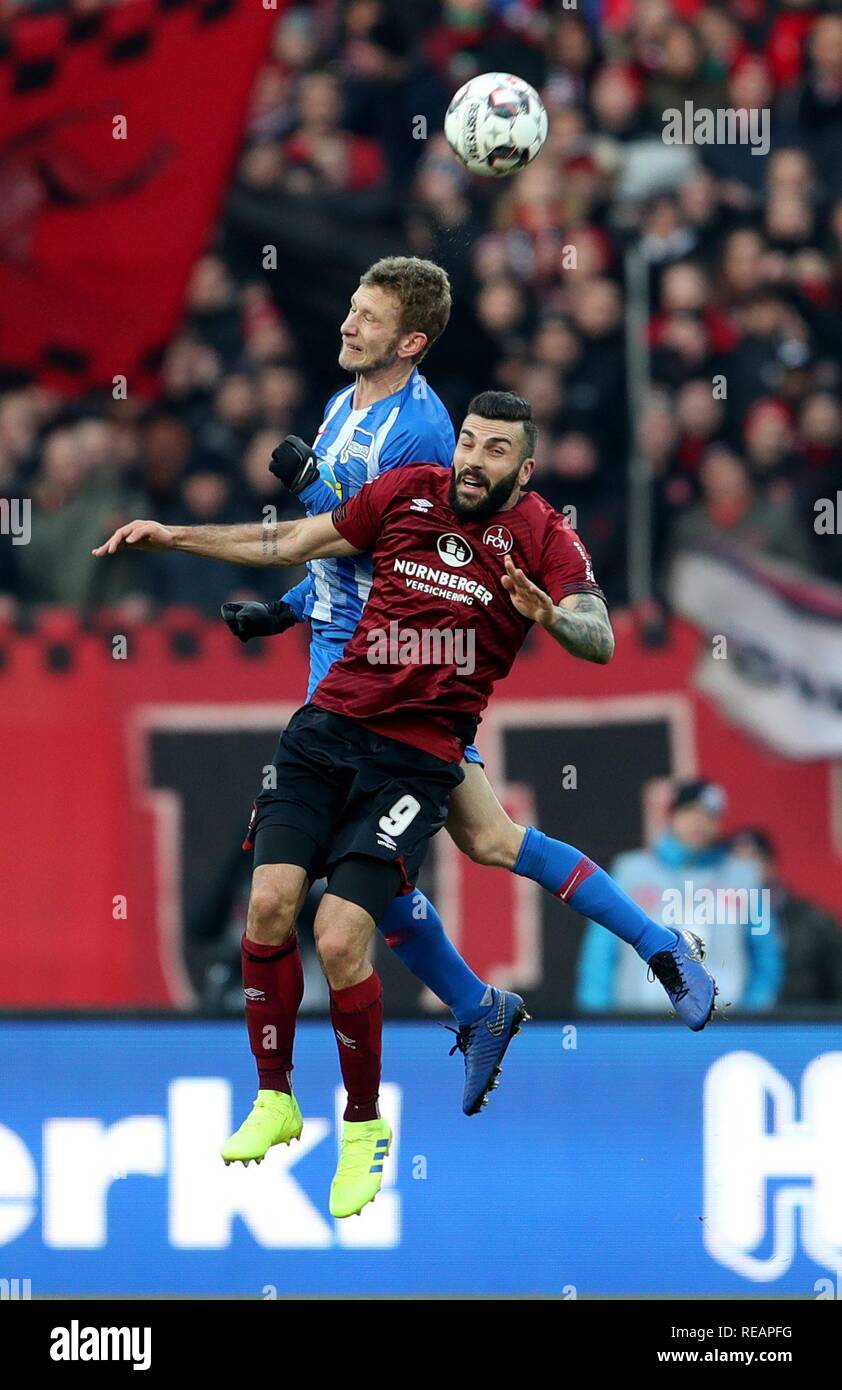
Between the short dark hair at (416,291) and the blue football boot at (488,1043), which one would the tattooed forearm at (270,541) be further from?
the blue football boot at (488,1043)

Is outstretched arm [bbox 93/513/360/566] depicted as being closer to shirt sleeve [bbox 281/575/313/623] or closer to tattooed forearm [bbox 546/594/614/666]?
shirt sleeve [bbox 281/575/313/623]

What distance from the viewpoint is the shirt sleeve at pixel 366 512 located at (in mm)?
7055

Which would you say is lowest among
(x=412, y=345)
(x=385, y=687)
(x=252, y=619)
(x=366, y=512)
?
→ (x=385, y=687)

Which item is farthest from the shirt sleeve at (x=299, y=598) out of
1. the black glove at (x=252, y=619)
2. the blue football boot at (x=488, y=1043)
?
the blue football boot at (x=488, y=1043)

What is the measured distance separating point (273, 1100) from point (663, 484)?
4.04 m

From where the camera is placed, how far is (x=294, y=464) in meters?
6.98

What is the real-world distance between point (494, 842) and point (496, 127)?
2.28 metres

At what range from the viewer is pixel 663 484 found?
10.1 m

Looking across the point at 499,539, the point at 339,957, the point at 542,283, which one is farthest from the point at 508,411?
the point at 542,283

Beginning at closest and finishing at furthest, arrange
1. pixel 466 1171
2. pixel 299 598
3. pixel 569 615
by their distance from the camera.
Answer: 1. pixel 569 615
2. pixel 299 598
3. pixel 466 1171

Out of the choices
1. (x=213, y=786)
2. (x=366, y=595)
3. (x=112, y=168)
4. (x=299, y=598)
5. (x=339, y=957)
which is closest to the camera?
(x=339, y=957)

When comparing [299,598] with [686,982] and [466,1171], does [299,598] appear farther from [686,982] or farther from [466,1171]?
[466,1171]

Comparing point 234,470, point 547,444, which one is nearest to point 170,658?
point 234,470
